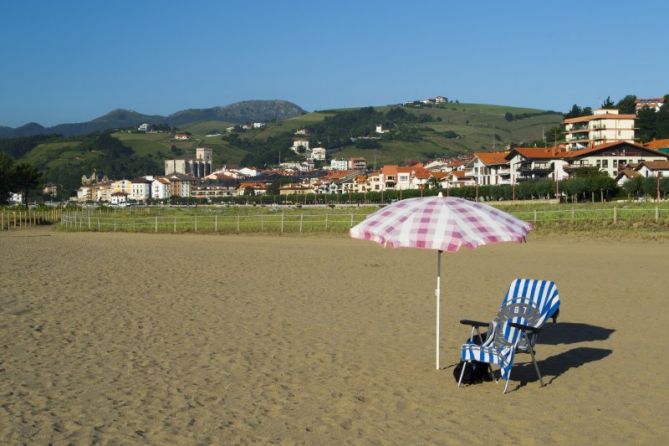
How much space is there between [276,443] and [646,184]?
196 ft

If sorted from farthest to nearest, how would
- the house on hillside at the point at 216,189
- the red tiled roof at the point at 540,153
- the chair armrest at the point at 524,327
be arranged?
the house on hillside at the point at 216,189 < the red tiled roof at the point at 540,153 < the chair armrest at the point at 524,327

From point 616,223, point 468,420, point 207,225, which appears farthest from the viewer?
point 207,225

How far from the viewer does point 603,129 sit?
9675 cm

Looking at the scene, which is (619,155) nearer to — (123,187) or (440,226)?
(440,226)

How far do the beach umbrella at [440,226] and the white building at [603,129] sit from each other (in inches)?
3664

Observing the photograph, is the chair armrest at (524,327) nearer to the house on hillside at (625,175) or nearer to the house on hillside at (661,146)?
the house on hillside at (625,175)

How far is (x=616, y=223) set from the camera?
29.3 metres

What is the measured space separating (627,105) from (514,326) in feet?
427

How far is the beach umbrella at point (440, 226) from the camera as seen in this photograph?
6.84m

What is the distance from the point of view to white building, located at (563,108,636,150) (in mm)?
96688

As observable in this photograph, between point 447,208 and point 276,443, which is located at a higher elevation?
point 447,208

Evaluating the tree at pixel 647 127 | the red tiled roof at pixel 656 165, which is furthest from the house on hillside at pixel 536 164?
the tree at pixel 647 127

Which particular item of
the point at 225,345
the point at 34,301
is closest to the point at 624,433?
the point at 225,345

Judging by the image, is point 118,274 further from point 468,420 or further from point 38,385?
point 468,420
